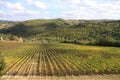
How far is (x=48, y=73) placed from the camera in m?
36.2

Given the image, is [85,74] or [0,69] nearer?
[0,69]

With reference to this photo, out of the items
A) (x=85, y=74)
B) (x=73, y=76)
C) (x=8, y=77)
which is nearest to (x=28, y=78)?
(x=8, y=77)

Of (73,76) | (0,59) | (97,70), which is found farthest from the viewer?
(97,70)

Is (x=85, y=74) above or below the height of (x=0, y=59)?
below

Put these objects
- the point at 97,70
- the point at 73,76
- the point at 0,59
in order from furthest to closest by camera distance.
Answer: the point at 97,70
the point at 73,76
the point at 0,59

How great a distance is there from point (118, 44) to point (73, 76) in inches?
3154

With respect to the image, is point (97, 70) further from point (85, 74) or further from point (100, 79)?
point (100, 79)

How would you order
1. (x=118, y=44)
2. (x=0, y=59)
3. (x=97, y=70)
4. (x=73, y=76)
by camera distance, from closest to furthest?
(x=0, y=59) → (x=73, y=76) → (x=97, y=70) → (x=118, y=44)

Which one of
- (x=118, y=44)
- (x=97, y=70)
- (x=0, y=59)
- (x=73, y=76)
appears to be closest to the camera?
(x=0, y=59)

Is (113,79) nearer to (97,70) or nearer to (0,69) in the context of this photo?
(97,70)

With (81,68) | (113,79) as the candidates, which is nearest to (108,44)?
(81,68)

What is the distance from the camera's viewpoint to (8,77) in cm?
3325

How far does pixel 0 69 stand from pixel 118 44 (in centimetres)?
8572

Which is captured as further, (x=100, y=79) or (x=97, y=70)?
(x=97, y=70)
